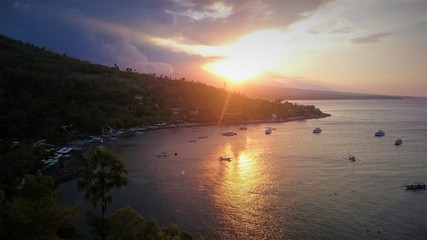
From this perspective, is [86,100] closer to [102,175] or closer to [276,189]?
[276,189]

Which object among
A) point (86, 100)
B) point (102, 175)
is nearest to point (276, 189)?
point (102, 175)

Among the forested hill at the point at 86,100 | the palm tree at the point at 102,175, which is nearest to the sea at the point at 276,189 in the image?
the palm tree at the point at 102,175

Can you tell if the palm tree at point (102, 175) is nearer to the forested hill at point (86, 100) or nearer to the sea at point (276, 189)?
the sea at point (276, 189)

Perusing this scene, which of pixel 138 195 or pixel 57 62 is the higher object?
pixel 57 62

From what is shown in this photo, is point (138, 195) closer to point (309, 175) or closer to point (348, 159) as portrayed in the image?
point (309, 175)

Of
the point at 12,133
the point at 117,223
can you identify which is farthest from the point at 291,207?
the point at 12,133

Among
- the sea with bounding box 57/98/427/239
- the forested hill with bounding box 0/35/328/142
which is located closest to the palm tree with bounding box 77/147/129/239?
the sea with bounding box 57/98/427/239

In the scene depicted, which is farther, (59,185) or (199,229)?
(59,185)
